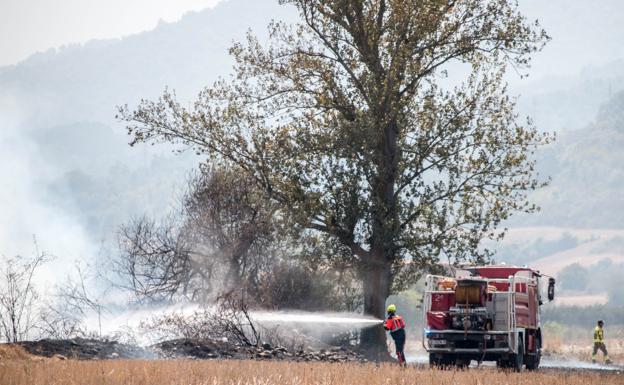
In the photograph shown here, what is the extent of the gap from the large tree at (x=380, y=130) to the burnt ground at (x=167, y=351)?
619cm

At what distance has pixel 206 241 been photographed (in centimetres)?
3744

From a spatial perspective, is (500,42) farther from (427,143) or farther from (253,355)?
(253,355)

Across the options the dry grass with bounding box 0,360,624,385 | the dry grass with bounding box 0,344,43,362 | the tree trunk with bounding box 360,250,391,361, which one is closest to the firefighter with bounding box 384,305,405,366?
the dry grass with bounding box 0,360,624,385

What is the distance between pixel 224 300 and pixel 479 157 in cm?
1018

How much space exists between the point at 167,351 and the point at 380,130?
37.6 ft

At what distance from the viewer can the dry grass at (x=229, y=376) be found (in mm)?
16516

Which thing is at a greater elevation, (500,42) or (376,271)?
(500,42)

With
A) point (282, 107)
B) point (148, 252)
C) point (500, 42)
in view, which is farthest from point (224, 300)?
point (500, 42)

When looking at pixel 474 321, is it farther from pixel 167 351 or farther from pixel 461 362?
pixel 167 351

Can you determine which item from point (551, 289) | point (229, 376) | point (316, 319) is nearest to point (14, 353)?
point (229, 376)

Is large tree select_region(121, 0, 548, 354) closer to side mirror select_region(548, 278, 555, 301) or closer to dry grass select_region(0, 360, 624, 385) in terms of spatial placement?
side mirror select_region(548, 278, 555, 301)

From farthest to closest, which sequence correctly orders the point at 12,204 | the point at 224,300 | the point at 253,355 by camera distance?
the point at 12,204, the point at 224,300, the point at 253,355

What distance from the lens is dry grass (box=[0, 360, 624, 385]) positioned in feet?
54.2

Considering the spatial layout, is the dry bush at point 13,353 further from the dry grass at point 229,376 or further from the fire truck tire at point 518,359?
the fire truck tire at point 518,359
